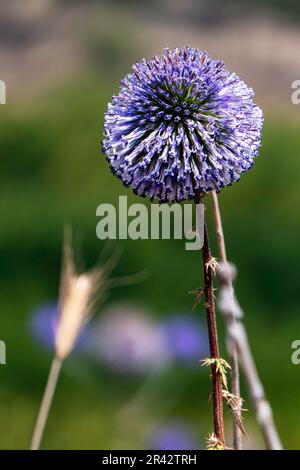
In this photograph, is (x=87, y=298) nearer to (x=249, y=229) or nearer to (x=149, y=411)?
(x=149, y=411)

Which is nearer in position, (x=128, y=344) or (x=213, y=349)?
(x=213, y=349)

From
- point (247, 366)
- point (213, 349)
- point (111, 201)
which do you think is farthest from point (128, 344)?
point (111, 201)

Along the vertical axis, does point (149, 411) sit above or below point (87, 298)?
above

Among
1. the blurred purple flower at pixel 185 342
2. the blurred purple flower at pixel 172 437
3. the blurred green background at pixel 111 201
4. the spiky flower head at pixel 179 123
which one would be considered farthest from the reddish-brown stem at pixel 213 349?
the blurred purple flower at pixel 185 342

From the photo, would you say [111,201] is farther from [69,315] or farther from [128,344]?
[69,315]
